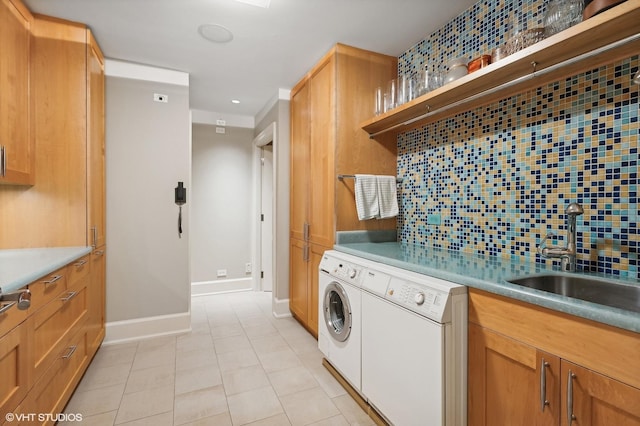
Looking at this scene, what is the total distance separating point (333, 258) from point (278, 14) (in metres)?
1.70

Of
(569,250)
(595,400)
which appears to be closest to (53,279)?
(595,400)

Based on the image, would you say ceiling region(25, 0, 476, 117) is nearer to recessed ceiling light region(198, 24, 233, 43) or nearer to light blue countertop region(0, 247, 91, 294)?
recessed ceiling light region(198, 24, 233, 43)

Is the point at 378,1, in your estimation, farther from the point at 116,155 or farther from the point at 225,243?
the point at 225,243

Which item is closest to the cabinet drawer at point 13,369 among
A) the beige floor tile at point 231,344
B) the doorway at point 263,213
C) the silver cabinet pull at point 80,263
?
the silver cabinet pull at point 80,263

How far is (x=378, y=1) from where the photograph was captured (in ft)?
6.30

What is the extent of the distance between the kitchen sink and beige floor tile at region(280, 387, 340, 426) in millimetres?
1265

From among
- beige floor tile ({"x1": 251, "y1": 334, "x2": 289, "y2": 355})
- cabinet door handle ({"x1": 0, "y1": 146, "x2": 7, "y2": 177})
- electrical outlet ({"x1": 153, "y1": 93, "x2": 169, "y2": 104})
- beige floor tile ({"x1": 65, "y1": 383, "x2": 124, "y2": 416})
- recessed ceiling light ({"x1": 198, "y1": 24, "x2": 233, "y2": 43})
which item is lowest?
beige floor tile ({"x1": 251, "y1": 334, "x2": 289, "y2": 355})

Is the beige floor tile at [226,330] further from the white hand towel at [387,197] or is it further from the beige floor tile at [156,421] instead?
the white hand towel at [387,197]

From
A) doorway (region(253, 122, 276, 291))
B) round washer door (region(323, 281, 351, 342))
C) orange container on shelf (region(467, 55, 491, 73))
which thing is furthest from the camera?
doorway (region(253, 122, 276, 291))

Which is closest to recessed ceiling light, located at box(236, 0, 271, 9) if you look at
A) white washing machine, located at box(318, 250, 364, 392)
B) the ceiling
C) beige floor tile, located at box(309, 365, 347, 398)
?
the ceiling

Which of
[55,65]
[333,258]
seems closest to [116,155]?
[55,65]

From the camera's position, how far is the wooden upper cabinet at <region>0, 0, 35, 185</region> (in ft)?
5.62

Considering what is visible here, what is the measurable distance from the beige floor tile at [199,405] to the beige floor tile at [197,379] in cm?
5

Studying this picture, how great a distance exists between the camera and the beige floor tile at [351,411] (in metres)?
1.69
